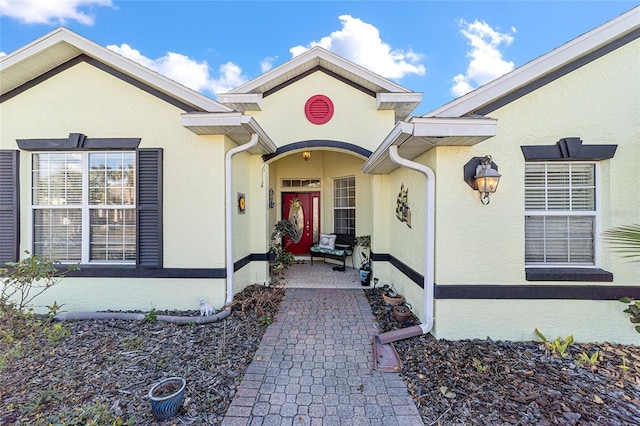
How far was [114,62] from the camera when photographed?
15.3 ft

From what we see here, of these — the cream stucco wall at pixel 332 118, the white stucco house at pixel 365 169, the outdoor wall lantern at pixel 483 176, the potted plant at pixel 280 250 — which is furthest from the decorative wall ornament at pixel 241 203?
the outdoor wall lantern at pixel 483 176

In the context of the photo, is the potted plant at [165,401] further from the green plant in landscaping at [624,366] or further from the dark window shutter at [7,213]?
the green plant in landscaping at [624,366]

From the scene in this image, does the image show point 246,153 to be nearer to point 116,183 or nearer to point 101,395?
point 116,183

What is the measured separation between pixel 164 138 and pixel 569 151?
6.32 metres

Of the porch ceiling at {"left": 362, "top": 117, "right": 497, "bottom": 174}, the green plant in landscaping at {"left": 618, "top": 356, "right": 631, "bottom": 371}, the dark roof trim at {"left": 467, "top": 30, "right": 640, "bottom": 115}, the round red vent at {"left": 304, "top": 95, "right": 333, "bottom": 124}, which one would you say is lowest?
the green plant in landscaping at {"left": 618, "top": 356, "right": 631, "bottom": 371}

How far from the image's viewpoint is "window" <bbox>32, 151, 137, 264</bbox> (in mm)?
4965

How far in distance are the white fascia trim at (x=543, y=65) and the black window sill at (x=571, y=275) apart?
248cm

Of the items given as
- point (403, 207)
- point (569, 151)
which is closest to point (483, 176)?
point (569, 151)

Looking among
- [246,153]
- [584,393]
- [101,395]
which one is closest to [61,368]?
[101,395]

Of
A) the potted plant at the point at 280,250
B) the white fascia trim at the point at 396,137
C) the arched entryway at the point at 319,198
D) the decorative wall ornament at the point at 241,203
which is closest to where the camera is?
the white fascia trim at the point at 396,137

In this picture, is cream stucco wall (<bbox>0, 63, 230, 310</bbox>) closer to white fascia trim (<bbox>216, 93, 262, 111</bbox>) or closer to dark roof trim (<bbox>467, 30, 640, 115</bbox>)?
white fascia trim (<bbox>216, 93, 262, 111</bbox>)

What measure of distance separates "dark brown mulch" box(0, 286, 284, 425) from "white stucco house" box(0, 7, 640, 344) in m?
0.79

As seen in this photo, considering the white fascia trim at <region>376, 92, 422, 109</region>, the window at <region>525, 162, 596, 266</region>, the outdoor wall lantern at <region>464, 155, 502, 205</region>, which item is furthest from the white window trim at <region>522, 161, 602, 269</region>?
the white fascia trim at <region>376, 92, 422, 109</region>

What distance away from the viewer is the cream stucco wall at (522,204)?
3.76 meters
